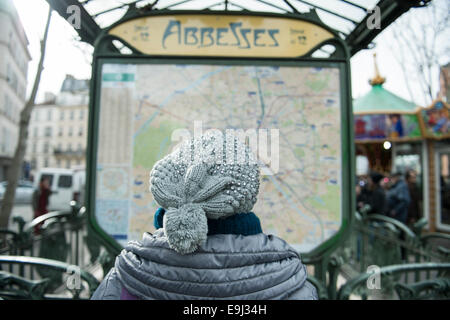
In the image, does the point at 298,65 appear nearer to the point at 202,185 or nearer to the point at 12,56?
the point at 202,185

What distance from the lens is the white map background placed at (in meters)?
2.55

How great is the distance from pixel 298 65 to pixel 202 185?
6.45ft

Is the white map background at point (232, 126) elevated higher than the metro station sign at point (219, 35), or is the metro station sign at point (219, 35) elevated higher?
the metro station sign at point (219, 35)

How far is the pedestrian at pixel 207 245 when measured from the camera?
3.18ft

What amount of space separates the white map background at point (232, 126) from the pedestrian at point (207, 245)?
1.49 m

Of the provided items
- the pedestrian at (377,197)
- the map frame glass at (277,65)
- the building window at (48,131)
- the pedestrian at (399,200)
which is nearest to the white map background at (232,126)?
the map frame glass at (277,65)

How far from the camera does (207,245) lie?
3.33 feet

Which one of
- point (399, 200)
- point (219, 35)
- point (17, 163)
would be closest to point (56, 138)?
point (17, 163)

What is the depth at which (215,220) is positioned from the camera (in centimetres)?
107

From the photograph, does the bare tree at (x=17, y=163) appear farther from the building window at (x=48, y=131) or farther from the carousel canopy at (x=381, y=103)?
the building window at (x=48, y=131)

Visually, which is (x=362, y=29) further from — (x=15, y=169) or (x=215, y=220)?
(x=15, y=169)

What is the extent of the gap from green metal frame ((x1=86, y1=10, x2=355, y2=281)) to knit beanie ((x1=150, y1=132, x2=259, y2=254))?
1.69 metres
